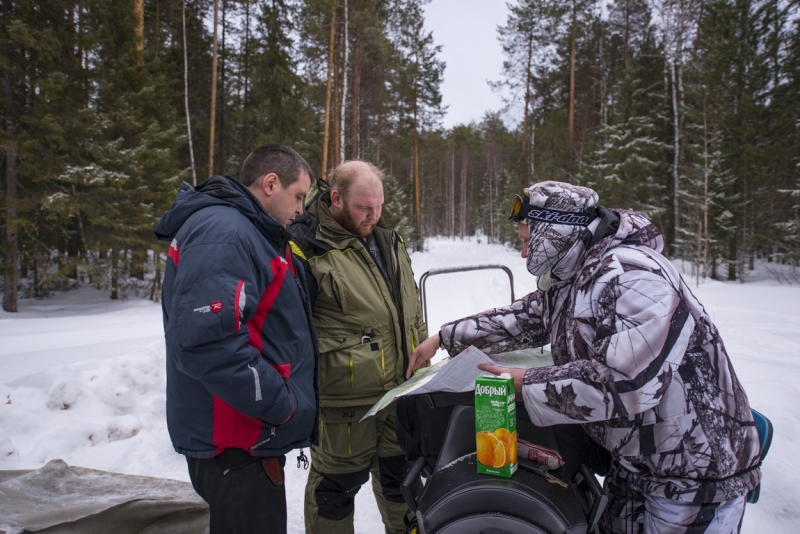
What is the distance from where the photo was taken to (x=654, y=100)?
63.6 ft

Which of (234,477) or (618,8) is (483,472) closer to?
(234,477)

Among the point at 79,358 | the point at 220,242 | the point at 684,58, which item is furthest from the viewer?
the point at 684,58

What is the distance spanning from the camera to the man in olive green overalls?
226 centimetres

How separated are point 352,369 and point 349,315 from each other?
0.89ft

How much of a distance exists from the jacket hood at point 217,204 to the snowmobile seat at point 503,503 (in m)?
1.13

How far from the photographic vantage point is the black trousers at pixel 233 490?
1688 millimetres

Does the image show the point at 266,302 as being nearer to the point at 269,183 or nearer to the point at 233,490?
the point at 269,183

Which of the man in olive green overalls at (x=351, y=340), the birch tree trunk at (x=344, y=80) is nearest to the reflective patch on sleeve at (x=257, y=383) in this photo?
the man in olive green overalls at (x=351, y=340)

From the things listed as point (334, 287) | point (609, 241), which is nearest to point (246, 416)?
point (334, 287)

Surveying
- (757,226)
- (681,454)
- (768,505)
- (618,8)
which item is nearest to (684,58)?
(618,8)

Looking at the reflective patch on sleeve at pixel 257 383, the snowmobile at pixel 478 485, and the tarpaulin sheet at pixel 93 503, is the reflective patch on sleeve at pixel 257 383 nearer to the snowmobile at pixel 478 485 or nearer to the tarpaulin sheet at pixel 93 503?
the snowmobile at pixel 478 485

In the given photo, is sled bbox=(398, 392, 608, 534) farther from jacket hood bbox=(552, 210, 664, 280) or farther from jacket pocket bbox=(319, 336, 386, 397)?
jacket pocket bbox=(319, 336, 386, 397)

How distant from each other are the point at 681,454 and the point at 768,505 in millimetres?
2050

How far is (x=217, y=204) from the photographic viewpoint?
1.75m
